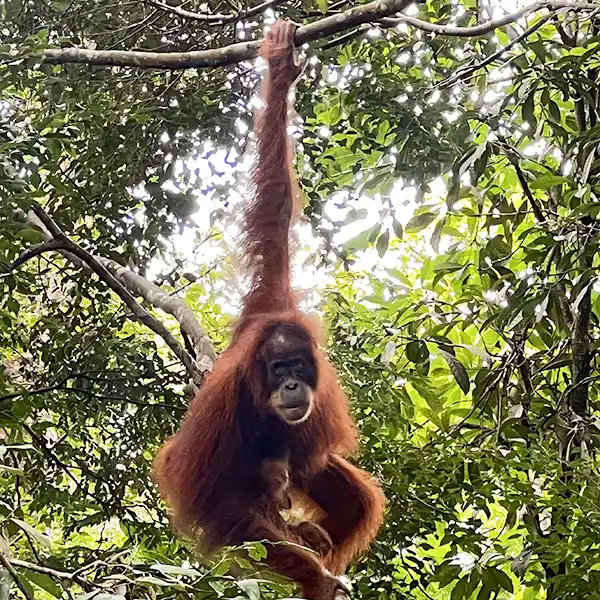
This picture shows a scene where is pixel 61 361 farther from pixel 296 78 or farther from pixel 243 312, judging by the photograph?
pixel 296 78

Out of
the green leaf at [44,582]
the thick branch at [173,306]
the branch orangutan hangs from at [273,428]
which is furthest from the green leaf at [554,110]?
the green leaf at [44,582]

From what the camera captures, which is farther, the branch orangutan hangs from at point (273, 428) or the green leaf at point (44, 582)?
the branch orangutan hangs from at point (273, 428)

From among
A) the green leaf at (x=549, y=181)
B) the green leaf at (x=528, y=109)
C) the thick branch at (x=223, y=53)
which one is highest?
the green leaf at (x=528, y=109)

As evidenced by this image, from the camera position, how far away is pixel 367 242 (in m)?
3.56

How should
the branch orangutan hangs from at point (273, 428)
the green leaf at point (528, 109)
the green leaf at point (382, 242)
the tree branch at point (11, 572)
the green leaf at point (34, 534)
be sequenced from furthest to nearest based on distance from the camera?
the green leaf at point (382, 242) < the branch orangutan hangs from at point (273, 428) < the green leaf at point (528, 109) < the green leaf at point (34, 534) < the tree branch at point (11, 572)

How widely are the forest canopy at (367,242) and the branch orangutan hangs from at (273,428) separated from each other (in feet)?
0.40

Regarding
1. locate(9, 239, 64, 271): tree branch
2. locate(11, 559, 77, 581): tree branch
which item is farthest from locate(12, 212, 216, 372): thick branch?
locate(11, 559, 77, 581): tree branch

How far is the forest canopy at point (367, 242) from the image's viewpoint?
2723mm

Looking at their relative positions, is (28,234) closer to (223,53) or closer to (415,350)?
(223,53)

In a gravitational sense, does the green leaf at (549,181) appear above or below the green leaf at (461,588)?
above

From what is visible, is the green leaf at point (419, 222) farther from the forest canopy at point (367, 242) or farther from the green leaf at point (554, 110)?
the green leaf at point (554, 110)

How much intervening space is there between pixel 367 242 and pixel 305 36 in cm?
102

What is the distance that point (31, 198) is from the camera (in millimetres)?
2555

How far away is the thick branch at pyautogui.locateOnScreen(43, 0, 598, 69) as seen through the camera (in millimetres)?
2559
